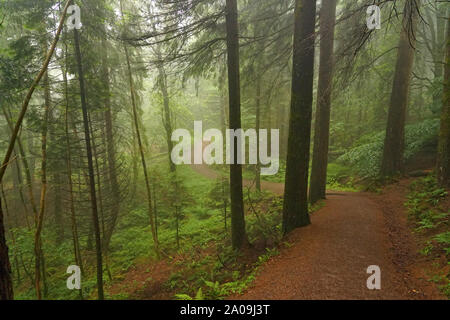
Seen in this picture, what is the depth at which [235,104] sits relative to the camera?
21.4 ft

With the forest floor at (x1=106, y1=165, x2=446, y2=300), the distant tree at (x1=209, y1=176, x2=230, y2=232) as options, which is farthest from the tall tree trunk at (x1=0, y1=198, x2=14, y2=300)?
the distant tree at (x1=209, y1=176, x2=230, y2=232)

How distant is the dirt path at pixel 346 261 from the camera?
3.85 meters

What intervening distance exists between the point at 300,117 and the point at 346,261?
361 centimetres

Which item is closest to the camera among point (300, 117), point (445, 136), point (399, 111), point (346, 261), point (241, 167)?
point (346, 261)

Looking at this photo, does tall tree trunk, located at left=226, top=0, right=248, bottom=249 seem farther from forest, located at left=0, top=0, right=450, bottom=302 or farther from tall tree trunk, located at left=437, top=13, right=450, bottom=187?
tall tree trunk, located at left=437, top=13, right=450, bottom=187

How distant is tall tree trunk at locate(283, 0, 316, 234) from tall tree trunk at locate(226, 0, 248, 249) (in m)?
1.44

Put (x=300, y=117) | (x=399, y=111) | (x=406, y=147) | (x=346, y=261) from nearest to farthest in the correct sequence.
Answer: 1. (x=346, y=261)
2. (x=300, y=117)
3. (x=399, y=111)
4. (x=406, y=147)

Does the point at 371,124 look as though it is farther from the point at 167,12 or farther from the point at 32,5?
the point at 32,5

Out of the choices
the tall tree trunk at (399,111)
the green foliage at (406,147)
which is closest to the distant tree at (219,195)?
the green foliage at (406,147)

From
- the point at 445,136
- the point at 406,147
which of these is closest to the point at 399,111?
the point at 406,147

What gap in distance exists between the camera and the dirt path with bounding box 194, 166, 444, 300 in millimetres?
3854

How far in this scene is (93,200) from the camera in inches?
248

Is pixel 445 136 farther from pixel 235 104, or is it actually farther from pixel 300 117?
pixel 235 104

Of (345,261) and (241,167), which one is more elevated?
(241,167)
